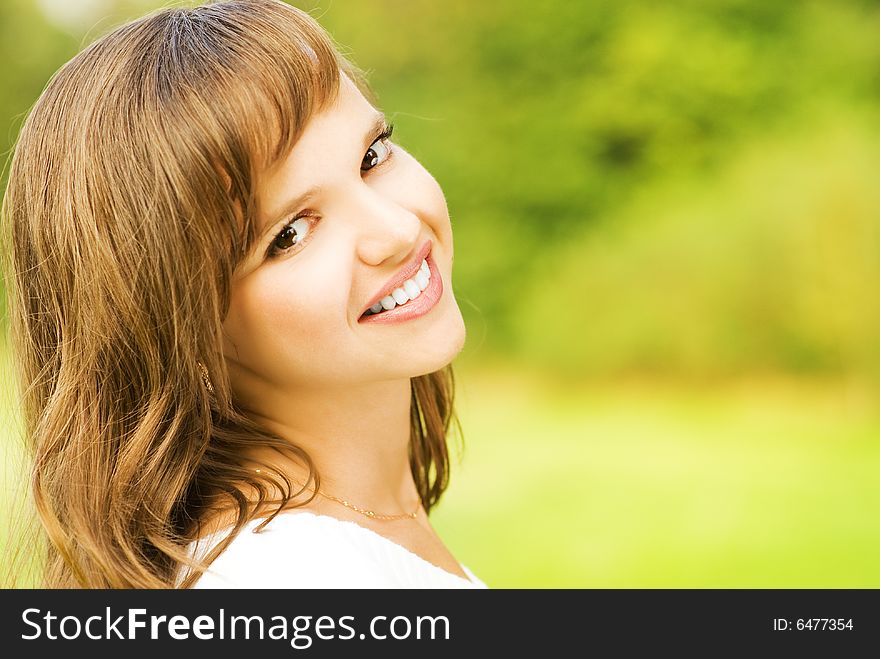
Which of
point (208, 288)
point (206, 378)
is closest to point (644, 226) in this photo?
point (206, 378)

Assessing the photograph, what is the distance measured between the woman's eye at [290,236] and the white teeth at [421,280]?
22 cm

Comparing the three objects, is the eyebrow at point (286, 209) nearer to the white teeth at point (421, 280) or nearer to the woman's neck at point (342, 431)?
the white teeth at point (421, 280)

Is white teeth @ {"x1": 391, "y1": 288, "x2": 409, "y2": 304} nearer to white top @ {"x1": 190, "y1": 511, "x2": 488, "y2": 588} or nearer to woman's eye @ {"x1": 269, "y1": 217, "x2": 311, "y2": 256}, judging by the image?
woman's eye @ {"x1": 269, "y1": 217, "x2": 311, "y2": 256}

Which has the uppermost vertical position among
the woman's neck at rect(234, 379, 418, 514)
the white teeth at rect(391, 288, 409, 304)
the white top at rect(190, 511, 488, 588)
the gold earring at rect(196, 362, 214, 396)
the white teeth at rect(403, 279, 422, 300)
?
the white teeth at rect(403, 279, 422, 300)

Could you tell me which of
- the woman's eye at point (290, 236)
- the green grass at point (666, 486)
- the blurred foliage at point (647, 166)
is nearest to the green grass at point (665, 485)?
the green grass at point (666, 486)

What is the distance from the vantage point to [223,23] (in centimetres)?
158

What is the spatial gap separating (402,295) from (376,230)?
0.46 feet

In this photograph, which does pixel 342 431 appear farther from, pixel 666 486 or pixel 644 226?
pixel 644 226

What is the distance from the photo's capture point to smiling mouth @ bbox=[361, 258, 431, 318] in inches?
63.7

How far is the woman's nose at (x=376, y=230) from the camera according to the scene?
153 cm

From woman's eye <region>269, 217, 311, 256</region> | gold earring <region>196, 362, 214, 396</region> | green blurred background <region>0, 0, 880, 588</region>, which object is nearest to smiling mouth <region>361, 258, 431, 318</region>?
woman's eye <region>269, 217, 311, 256</region>

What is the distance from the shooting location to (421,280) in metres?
1.67
